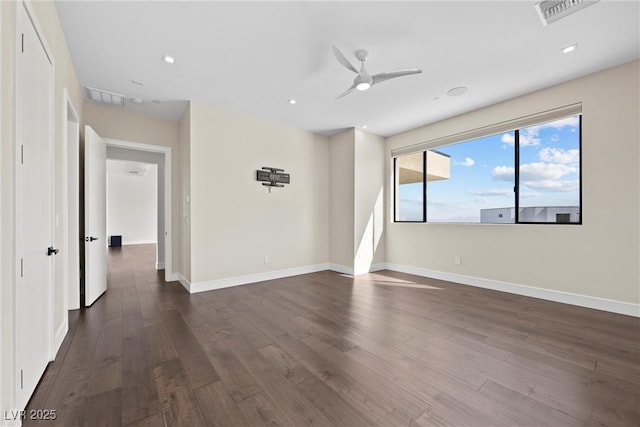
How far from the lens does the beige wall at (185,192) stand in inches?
156

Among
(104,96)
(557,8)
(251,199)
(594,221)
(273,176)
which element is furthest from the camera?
(273,176)

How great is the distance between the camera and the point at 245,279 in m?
4.40

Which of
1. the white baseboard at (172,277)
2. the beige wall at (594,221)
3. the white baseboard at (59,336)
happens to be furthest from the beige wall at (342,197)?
the white baseboard at (59,336)

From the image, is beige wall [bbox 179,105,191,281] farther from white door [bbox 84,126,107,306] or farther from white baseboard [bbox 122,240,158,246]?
white baseboard [bbox 122,240,158,246]

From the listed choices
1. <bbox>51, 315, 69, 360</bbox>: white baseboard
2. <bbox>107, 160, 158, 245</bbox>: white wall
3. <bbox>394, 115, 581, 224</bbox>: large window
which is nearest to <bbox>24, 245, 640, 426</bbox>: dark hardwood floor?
<bbox>51, 315, 69, 360</bbox>: white baseboard

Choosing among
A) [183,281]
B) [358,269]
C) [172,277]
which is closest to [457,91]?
[358,269]

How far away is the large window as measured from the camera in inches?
137

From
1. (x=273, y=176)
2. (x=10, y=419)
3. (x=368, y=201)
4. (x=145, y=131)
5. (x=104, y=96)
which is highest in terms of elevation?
(x=104, y=96)

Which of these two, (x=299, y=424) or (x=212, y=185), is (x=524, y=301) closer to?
(x=299, y=424)

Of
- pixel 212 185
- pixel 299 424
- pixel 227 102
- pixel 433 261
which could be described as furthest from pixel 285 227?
pixel 299 424

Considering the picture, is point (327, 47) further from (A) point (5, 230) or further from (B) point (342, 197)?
(B) point (342, 197)

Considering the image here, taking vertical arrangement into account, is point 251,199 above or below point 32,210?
above

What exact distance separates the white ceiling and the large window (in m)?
0.73

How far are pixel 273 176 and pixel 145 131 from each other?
226 centimetres
